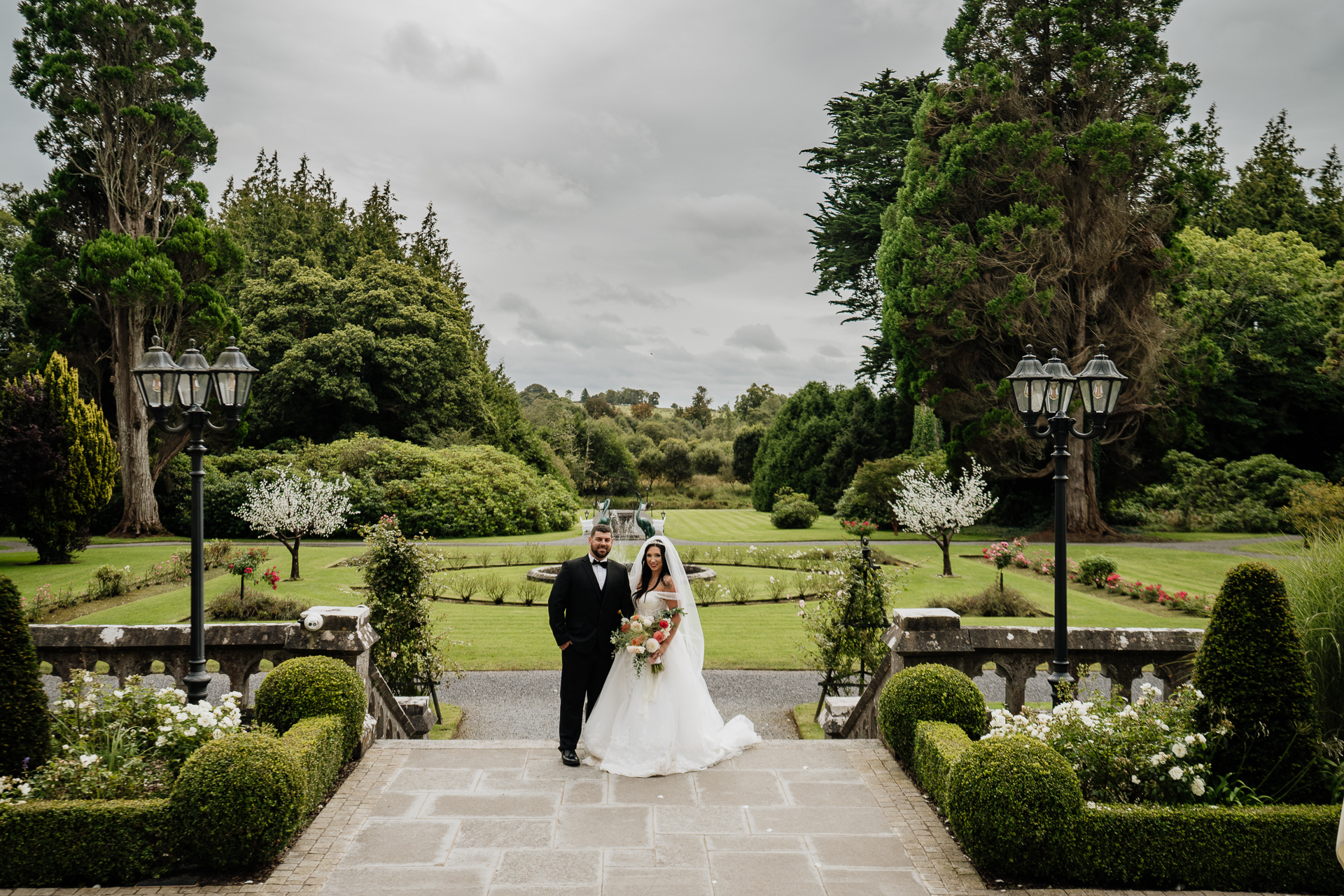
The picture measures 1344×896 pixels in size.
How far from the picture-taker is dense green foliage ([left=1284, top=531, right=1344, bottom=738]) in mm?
5156

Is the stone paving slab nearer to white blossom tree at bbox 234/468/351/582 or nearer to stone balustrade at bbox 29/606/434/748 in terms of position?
stone balustrade at bbox 29/606/434/748

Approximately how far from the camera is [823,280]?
3152cm

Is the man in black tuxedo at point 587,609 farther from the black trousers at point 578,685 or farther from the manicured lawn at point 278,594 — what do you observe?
the manicured lawn at point 278,594

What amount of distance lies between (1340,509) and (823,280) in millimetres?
17915

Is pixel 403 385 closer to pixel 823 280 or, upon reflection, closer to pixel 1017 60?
pixel 823 280

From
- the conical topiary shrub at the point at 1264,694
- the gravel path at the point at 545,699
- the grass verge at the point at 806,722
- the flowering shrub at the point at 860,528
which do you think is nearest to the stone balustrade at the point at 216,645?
the gravel path at the point at 545,699

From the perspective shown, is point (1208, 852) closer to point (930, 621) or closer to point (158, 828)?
point (930, 621)

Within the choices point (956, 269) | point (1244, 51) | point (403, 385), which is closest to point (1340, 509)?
point (956, 269)

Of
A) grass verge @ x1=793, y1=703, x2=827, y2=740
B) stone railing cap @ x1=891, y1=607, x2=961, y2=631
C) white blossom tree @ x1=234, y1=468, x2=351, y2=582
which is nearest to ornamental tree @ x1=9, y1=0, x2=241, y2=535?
white blossom tree @ x1=234, y1=468, x2=351, y2=582

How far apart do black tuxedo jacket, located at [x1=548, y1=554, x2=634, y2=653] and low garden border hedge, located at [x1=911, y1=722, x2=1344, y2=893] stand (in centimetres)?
308

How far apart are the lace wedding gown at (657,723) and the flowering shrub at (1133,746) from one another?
2.17 meters

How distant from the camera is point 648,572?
680 centimetres

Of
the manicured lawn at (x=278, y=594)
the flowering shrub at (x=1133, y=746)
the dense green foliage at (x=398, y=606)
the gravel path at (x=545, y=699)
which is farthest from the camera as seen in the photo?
the manicured lawn at (x=278, y=594)

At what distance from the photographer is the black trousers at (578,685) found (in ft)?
20.7
